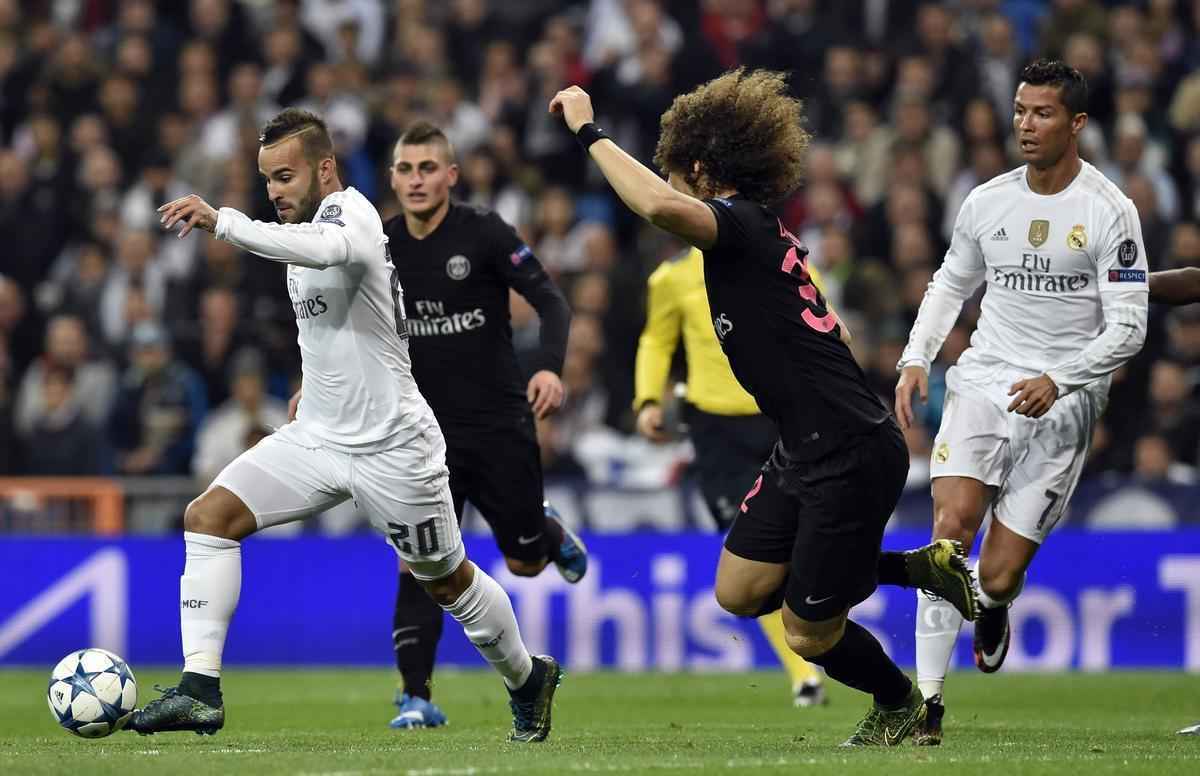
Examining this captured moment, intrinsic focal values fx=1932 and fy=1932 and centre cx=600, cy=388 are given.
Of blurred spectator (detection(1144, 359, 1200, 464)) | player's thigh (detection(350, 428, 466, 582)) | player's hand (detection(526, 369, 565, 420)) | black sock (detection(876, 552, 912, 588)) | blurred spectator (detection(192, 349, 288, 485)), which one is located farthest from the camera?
blurred spectator (detection(192, 349, 288, 485))

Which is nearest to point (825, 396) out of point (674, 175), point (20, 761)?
point (674, 175)

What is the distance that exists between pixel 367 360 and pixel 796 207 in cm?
943

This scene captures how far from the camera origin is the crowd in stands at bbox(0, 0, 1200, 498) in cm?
1516

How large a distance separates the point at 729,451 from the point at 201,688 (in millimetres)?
4245

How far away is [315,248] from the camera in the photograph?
7160 millimetres

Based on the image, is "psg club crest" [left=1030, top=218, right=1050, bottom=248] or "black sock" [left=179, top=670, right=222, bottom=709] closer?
"black sock" [left=179, top=670, right=222, bottom=709]

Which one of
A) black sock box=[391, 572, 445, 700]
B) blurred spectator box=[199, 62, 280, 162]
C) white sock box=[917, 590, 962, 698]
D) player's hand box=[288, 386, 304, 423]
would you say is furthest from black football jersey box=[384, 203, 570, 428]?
blurred spectator box=[199, 62, 280, 162]

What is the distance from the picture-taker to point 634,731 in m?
8.98

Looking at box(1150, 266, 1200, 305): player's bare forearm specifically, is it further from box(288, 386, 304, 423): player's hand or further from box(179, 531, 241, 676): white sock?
box(179, 531, 241, 676): white sock

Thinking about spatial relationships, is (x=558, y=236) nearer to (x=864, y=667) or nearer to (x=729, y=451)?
(x=729, y=451)

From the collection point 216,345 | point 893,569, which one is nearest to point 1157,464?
point 893,569

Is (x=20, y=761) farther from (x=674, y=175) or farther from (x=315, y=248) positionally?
(x=674, y=175)

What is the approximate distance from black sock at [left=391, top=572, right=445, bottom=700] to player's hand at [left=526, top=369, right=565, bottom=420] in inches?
44.3

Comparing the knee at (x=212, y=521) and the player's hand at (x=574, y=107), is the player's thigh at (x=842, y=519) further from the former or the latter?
the knee at (x=212, y=521)
